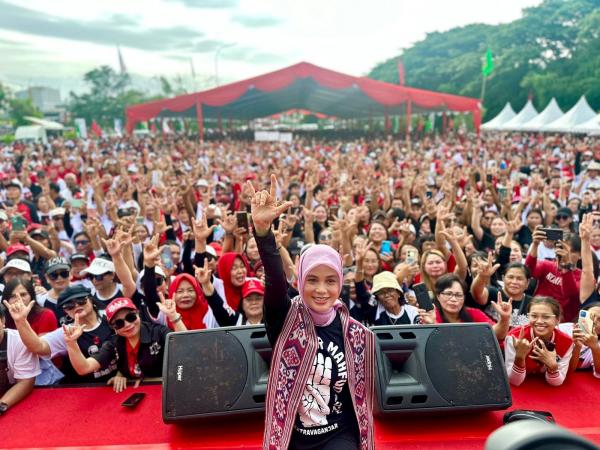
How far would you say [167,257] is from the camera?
16.0ft

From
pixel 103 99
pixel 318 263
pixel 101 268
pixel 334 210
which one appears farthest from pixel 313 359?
pixel 103 99

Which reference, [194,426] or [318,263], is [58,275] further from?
[318,263]

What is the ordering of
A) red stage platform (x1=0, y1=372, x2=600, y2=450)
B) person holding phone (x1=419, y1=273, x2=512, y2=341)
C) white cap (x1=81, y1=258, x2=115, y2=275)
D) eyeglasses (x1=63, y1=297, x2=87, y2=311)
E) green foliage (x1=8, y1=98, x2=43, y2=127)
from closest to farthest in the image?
red stage platform (x1=0, y1=372, x2=600, y2=450)
eyeglasses (x1=63, y1=297, x2=87, y2=311)
person holding phone (x1=419, y1=273, x2=512, y2=341)
white cap (x1=81, y1=258, x2=115, y2=275)
green foliage (x1=8, y1=98, x2=43, y2=127)

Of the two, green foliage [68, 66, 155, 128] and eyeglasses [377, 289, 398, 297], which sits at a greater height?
green foliage [68, 66, 155, 128]

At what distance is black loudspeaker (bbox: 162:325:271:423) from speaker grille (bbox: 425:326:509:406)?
3.01 feet

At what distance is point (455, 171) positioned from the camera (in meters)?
10.8

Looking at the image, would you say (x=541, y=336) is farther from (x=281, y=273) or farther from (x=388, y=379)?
(x=281, y=273)

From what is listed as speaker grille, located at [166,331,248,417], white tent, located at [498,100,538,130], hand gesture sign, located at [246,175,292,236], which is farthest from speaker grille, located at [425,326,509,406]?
white tent, located at [498,100,538,130]

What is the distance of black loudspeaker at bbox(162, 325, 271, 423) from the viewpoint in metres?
2.22

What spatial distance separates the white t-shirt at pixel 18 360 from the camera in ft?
8.86

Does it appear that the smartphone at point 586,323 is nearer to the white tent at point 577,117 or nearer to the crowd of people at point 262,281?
the crowd of people at point 262,281

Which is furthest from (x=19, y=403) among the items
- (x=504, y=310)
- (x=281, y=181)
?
(x=281, y=181)

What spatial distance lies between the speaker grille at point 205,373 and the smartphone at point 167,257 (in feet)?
8.14

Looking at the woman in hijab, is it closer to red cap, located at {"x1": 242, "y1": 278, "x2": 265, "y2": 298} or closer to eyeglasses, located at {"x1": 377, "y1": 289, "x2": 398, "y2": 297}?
red cap, located at {"x1": 242, "y1": 278, "x2": 265, "y2": 298}
